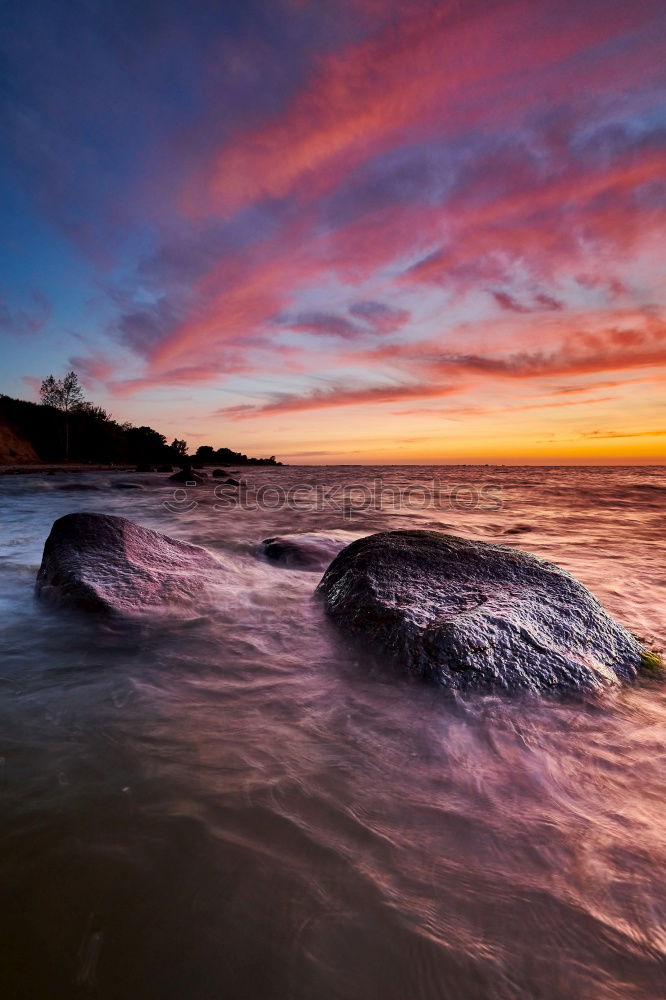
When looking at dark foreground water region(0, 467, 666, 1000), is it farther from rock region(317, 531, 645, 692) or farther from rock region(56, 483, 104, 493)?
rock region(56, 483, 104, 493)

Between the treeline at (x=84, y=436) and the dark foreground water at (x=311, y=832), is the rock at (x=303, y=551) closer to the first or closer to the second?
the dark foreground water at (x=311, y=832)

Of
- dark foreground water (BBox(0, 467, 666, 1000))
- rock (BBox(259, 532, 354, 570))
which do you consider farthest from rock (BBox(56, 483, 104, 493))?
dark foreground water (BBox(0, 467, 666, 1000))

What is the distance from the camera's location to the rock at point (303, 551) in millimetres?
6355

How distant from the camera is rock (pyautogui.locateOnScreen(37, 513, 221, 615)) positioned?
401cm

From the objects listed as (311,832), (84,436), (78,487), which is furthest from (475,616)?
(84,436)

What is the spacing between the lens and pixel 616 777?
2143 mm

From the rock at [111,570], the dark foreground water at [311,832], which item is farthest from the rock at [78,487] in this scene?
the dark foreground water at [311,832]

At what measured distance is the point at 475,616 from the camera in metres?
3.14

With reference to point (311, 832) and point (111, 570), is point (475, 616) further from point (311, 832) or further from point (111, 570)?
point (111, 570)

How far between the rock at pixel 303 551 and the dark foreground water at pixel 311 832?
2.94 metres

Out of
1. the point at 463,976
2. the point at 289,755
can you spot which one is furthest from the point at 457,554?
the point at 463,976

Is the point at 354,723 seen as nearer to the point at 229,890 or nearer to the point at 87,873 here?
the point at 229,890

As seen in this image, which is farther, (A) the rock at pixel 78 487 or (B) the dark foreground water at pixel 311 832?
(A) the rock at pixel 78 487

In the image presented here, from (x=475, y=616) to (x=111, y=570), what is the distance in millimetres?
3293
